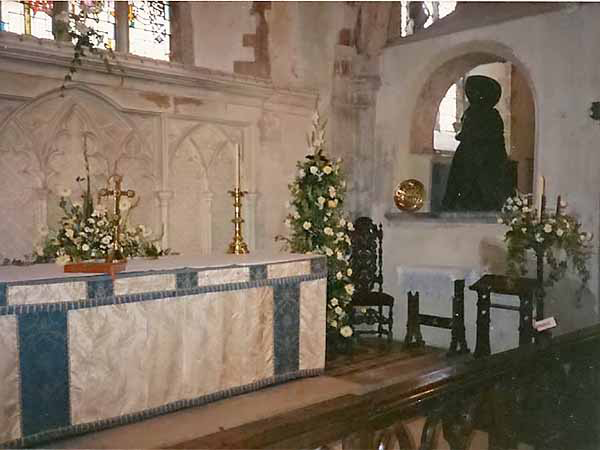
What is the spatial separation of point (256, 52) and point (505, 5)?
2.33 m

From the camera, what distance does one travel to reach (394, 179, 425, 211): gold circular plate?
20.0 ft

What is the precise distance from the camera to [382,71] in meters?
6.28

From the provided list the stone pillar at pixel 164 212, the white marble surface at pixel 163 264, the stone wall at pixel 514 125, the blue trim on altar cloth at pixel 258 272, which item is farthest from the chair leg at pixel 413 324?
the stone pillar at pixel 164 212

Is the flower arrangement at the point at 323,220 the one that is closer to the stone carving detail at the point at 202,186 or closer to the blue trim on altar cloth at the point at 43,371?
the stone carving detail at the point at 202,186

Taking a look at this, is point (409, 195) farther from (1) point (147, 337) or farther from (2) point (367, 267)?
(1) point (147, 337)

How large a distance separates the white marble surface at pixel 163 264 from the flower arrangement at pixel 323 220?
647 mm

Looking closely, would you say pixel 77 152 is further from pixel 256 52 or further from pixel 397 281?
pixel 397 281

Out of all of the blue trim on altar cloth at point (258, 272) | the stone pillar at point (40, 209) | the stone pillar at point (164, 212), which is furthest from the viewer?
the stone pillar at point (164, 212)

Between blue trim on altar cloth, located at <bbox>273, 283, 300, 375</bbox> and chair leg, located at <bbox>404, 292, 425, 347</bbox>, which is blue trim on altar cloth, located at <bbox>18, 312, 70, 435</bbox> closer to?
blue trim on altar cloth, located at <bbox>273, 283, 300, 375</bbox>

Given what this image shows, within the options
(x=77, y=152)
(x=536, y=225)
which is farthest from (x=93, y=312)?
(x=536, y=225)

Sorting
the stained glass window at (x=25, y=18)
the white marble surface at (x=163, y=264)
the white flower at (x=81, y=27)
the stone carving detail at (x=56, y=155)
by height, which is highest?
the stained glass window at (x=25, y=18)

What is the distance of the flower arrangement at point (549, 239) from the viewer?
14.4ft

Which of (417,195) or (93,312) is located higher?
(417,195)

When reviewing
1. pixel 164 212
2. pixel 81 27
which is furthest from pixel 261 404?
pixel 81 27
